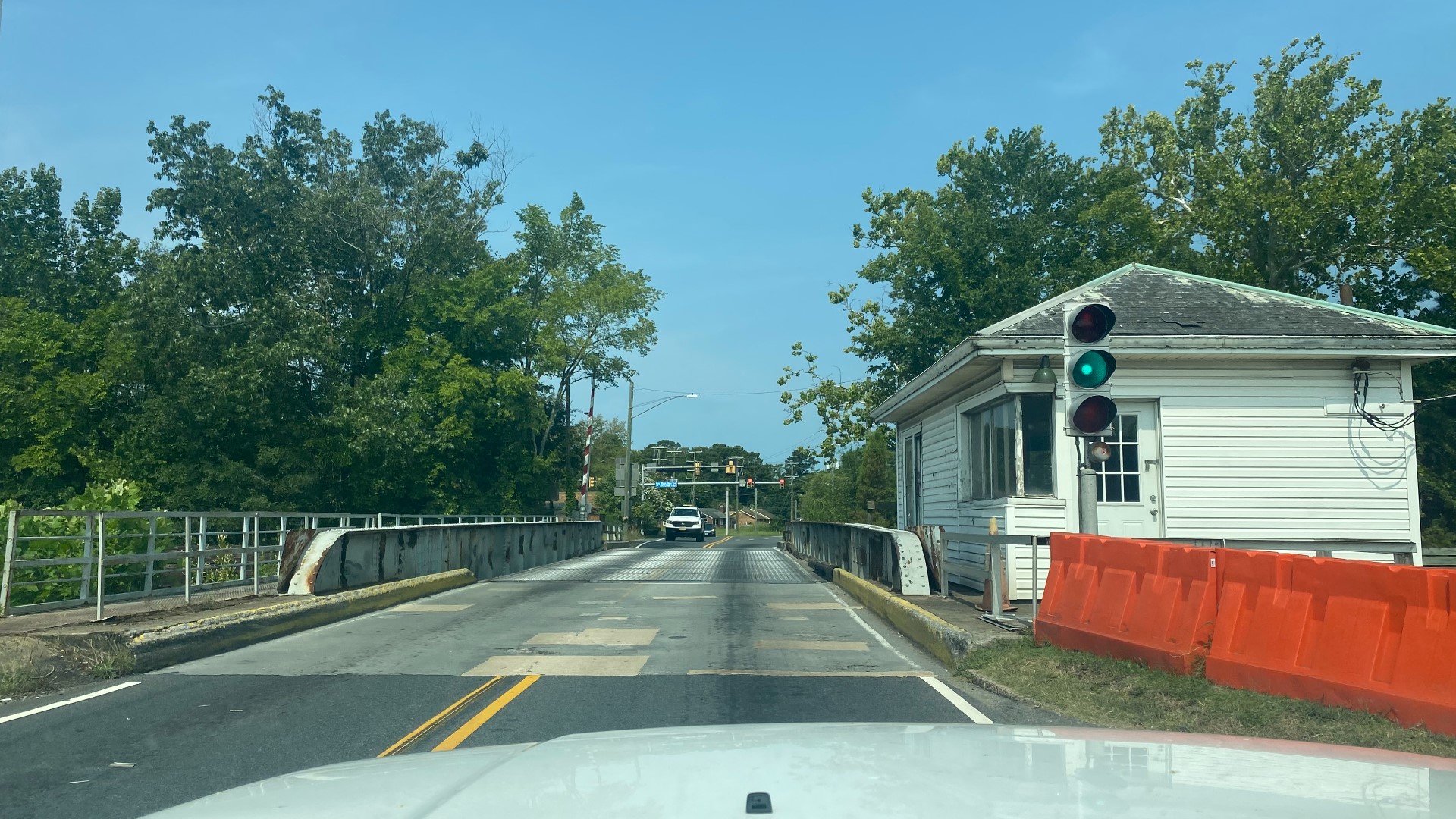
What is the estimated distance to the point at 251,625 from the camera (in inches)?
449

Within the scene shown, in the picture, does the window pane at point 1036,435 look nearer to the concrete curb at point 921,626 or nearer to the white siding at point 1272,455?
the white siding at point 1272,455

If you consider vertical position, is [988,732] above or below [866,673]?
above

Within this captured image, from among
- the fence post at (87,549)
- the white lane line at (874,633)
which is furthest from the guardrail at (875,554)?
the fence post at (87,549)

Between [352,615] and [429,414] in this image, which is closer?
[352,615]

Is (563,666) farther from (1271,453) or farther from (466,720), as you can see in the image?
(1271,453)

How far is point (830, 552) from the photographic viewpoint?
2470cm

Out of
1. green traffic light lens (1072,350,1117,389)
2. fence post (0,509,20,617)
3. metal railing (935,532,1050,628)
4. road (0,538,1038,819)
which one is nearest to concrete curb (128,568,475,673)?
road (0,538,1038,819)

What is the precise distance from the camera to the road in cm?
612

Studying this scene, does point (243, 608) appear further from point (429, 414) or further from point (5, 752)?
point (429, 414)

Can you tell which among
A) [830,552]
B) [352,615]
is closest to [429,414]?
[830,552]

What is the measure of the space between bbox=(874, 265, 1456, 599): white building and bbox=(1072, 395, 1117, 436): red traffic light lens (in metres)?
5.04

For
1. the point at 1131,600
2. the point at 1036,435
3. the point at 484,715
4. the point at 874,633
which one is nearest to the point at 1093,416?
the point at 1131,600

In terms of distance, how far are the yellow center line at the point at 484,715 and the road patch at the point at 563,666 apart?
0.29m

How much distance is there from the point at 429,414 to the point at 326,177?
11.8 m
